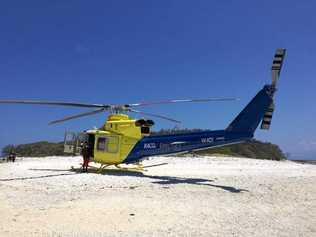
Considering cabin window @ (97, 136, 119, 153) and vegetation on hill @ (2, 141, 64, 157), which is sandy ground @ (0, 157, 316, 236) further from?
vegetation on hill @ (2, 141, 64, 157)

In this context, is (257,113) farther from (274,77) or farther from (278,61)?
(278,61)

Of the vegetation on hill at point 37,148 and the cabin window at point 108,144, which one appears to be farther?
the vegetation on hill at point 37,148

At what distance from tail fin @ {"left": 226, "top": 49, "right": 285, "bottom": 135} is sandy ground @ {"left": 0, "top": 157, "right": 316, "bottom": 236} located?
320 cm

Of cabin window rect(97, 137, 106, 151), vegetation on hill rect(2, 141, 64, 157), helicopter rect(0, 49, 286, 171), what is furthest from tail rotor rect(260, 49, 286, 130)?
vegetation on hill rect(2, 141, 64, 157)

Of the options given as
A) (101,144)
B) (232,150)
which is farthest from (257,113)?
(232,150)

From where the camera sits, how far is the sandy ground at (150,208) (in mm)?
7867

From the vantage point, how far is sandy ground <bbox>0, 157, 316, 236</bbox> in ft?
25.8

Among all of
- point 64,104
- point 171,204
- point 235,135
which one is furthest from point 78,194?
point 235,135

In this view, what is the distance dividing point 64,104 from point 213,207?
31.7 feet

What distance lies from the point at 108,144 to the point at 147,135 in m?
2.11

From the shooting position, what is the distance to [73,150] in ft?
68.2

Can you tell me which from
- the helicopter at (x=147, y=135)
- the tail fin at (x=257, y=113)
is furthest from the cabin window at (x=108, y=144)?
the tail fin at (x=257, y=113)

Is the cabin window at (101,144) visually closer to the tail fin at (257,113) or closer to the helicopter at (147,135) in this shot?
the helicopter at (147,135)

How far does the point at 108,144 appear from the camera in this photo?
19.5m
